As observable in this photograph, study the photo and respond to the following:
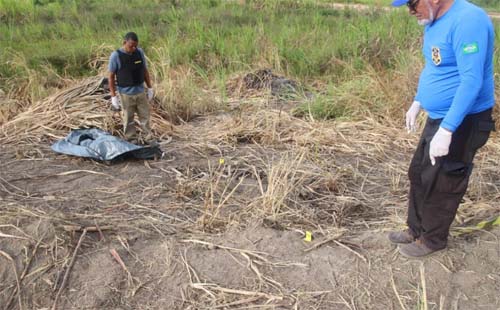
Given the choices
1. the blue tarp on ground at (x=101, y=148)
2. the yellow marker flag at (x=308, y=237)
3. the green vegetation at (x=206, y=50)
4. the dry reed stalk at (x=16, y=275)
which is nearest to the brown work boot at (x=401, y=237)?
the yellow marker flag at (x=308, y=237)

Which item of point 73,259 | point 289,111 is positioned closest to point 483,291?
point 73,259

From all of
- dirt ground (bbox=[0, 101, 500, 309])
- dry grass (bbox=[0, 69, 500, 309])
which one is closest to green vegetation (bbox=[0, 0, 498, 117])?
dry grass (bbox=[0, 69, 500, 309])

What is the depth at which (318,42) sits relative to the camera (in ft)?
27.2

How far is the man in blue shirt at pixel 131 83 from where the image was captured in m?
4.45

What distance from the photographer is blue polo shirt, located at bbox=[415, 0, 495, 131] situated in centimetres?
212

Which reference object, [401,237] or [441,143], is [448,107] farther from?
[401,237]

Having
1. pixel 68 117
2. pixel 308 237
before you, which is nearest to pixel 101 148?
pixel 68 117

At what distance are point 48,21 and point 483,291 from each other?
10.5 meters

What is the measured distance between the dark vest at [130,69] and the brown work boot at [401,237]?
110 inches

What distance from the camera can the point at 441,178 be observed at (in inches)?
95.7

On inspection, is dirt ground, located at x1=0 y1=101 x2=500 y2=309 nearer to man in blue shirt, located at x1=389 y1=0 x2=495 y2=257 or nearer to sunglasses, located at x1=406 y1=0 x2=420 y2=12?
man in blue shirt, located at x1=389 y1=0 x2=495 y2=257

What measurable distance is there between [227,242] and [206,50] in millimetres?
5743

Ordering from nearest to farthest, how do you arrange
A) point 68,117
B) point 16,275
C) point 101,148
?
point 16,275, point 101,148, point 68,117

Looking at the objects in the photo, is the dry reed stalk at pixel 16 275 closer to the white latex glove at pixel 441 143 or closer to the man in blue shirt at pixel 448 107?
the man in blue shirt at pixel 448 107
